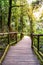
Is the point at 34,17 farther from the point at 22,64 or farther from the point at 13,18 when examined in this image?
the point at 22,64

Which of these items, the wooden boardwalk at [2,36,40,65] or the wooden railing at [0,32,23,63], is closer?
the wooden boardwalk at [2,36,40,65]

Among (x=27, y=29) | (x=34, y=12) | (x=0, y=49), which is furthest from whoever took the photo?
(x=27, y=29)

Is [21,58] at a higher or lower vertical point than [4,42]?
higher

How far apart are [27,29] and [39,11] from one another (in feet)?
30.8

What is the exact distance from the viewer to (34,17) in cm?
2542

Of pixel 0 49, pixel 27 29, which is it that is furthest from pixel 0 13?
pixel 27 29

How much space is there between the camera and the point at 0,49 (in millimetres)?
9680

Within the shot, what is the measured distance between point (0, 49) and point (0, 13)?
5.01 meters

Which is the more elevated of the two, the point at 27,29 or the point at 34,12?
the point at 34,12

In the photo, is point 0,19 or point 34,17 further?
point 34,17

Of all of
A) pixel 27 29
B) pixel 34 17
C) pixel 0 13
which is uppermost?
pixel 0 13

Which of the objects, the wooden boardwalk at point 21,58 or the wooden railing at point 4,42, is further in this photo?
the wooden railing at point 4,42

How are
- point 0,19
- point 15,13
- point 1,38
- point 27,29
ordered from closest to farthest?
1. point 1,38
2. point 0,19
3. point 15,13
4. point 27,29

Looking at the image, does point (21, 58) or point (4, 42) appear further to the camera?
point (4, 42)
